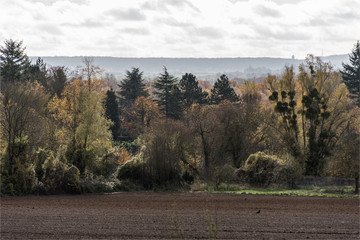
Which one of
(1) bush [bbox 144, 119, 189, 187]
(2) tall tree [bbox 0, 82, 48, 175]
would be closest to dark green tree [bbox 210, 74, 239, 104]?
(1) bush [bbox 144, 119, 189, 187]

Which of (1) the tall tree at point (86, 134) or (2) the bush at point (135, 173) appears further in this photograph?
(1) the tall tree at point (86, 134)

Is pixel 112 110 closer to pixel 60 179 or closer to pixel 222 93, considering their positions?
pixel 222 93

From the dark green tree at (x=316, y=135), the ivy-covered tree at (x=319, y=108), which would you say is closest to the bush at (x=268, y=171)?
the dark green tree at (x=316, y=135)

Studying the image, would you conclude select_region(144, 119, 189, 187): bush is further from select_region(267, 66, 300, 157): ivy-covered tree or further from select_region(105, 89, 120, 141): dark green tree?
select_region(105, 89, 120, 141): dark green tree

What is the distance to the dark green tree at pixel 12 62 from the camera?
66125 mm

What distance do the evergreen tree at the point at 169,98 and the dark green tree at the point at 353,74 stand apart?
96.8 ft

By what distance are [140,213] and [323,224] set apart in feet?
26.8

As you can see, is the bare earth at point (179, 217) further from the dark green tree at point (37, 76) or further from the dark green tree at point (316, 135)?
the dark green tree at point (37, 76)

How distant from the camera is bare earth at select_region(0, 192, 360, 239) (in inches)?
667

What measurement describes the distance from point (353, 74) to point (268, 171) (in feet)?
174

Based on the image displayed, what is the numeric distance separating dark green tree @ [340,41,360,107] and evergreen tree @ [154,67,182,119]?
96.8 ft

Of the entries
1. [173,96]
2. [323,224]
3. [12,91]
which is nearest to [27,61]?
[173,96]

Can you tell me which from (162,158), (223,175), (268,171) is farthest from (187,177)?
(268,171)

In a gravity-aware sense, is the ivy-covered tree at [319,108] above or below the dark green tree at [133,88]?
below
